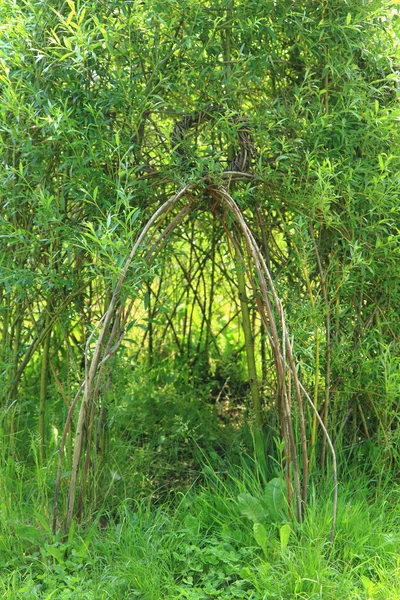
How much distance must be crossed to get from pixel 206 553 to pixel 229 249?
135cm

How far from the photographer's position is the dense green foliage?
304cm

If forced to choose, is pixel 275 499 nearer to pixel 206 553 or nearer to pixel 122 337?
pixel 206 553

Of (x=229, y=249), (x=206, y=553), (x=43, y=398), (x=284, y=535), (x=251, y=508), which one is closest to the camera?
(x=284, y=535)

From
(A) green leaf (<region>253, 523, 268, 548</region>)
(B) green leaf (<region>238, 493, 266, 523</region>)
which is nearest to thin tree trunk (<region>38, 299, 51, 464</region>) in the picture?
(B) green leaf (<region>238, 493, 266, 523</region>)

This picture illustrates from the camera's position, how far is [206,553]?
10.00 ft

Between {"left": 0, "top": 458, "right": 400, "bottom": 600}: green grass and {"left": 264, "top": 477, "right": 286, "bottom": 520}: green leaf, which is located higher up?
{"left": 264, "top": 477, "right": 286, "bottom": 520}: green leaf

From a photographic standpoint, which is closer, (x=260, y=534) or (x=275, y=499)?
(x=260, y=534)

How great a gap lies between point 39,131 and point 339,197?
137 centimetres

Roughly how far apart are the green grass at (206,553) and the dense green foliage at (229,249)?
0.04ft

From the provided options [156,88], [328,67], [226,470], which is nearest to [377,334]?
[226,470]

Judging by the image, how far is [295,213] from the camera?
3570 mm

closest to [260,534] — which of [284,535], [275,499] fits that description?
[284,535]

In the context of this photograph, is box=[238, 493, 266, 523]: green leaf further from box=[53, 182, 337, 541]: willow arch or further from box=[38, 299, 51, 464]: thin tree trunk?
box=[38, 299, 51, 464]: thin tree trunk

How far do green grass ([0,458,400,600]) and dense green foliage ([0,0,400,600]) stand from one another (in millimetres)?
11
